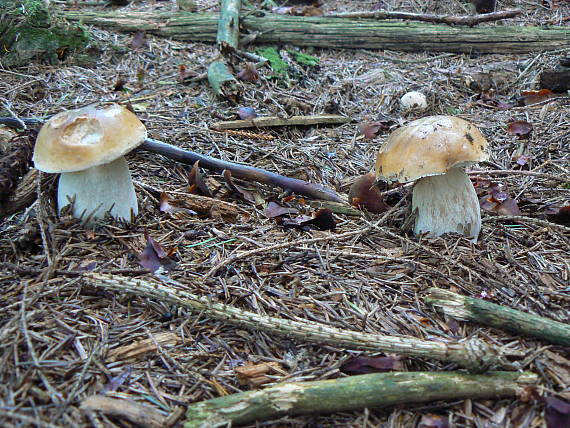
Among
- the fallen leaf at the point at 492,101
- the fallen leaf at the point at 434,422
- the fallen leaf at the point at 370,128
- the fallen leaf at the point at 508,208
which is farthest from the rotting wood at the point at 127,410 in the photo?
the fallen leaf at the point at 492,101

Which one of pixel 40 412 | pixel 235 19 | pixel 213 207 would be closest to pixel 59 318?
pixel 40 412

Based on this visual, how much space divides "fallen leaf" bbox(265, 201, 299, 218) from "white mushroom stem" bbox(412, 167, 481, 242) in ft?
2.50

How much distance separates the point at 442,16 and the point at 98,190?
5.31 meters

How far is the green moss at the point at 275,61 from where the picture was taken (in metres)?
5.11

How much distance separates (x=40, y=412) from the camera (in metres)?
1.45

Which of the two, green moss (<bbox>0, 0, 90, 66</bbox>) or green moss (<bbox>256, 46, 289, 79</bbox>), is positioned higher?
green moss (<bbox>0, 0, 90, 66</bbox>)

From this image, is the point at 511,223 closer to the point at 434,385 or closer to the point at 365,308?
the point at 365,308

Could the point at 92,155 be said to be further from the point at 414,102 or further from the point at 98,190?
the point at 414,102

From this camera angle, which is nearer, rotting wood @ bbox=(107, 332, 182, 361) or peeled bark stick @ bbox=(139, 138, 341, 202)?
rotting wood @ bbox=(107, 332, 182, 361)

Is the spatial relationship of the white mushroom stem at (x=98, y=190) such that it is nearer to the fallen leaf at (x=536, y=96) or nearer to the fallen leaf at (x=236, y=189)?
the fallen leaf at (x=236, y=189)

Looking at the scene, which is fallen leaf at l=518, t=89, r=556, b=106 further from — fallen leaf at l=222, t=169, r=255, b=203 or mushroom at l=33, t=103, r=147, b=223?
mushroom at l=33, t=103, r=147, b=223

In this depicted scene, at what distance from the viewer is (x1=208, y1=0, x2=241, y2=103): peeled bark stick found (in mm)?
4422

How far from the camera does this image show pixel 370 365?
173cm

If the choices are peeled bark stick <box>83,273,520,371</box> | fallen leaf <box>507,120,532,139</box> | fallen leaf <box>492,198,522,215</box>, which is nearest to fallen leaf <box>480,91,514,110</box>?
fallen leaf <box>507,120,532,139</box>
